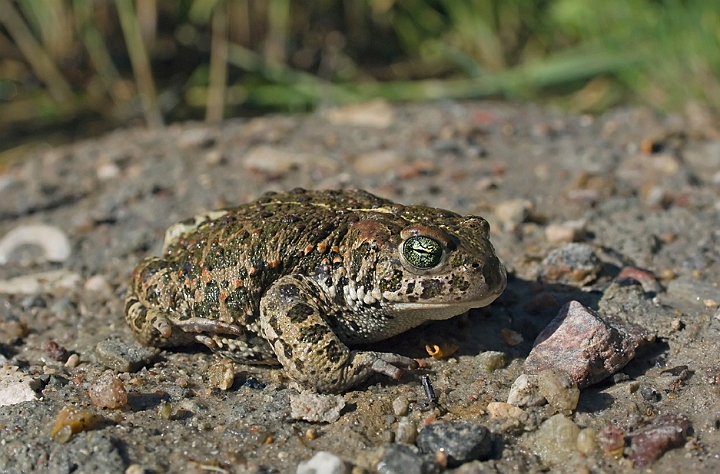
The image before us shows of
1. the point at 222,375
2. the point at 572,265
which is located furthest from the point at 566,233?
the point at 222,375

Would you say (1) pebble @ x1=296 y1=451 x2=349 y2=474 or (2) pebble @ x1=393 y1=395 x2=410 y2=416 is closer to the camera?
(1) pebble @ x1=296 y1=451 x2=349 y2=474

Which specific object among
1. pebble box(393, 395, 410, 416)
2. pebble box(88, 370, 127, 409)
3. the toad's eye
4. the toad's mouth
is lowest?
pebble box(393, 395, 410, 416)

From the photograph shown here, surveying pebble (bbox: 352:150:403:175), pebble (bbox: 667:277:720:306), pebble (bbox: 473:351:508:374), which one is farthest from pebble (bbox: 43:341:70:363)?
pebble (bbox: 667:277:720:306)

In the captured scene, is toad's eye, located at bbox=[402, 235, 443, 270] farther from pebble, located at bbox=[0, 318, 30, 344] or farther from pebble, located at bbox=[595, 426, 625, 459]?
pebble, located at bbox=[0, 318, 30, 344]

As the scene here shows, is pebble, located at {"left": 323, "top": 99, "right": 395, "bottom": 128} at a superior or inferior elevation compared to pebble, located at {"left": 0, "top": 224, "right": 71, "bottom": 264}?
superior

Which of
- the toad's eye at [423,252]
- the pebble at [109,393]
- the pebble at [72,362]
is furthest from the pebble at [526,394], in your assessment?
the pebble at [72,362]

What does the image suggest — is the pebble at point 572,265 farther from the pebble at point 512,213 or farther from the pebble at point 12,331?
the pebble at point 12,331

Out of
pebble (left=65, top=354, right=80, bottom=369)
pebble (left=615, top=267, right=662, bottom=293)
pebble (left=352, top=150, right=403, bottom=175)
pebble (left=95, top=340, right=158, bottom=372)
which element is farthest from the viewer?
pebble (left=352, top=150, right=403, bottom=175)

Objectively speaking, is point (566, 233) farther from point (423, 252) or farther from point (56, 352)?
point (56, 352)
